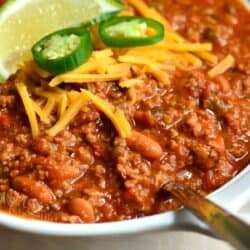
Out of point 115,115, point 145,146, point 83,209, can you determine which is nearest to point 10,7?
point 115,115

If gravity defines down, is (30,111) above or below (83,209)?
above

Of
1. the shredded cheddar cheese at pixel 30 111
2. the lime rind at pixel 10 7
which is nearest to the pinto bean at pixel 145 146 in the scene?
the shredded cheddar cheese at pixel 30 111

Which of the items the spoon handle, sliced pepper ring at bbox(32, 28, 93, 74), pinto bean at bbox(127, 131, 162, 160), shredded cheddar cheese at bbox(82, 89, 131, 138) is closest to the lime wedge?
sliced pepper ring at bbox(32, 28, 93, 74)

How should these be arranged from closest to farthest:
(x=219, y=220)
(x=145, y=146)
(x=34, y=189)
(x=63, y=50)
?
(x=219, y=220) → (x=34, y=189) → (x=145, y=146) → (x=63, y=50)

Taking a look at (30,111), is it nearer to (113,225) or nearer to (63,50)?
(63,50)

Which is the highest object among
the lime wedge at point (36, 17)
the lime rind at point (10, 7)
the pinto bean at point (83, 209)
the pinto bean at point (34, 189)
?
the lime rind at point (10, 7)

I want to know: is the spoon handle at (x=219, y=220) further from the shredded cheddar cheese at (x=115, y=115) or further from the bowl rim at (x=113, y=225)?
the shredded cheddar cheese at (x=115, y=115)
